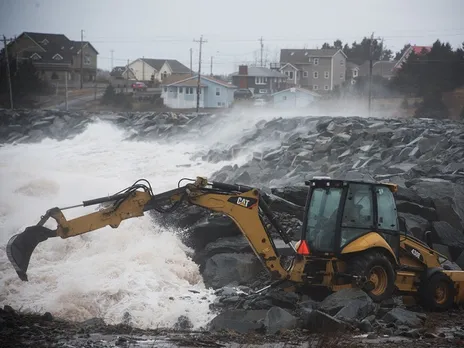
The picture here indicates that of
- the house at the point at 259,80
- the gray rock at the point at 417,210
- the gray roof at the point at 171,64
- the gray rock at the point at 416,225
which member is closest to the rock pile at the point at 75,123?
the gray roof at the point at 171,64

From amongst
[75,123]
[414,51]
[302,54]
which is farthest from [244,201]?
[302,54]

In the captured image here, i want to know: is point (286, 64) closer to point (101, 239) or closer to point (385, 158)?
point (385, 158)

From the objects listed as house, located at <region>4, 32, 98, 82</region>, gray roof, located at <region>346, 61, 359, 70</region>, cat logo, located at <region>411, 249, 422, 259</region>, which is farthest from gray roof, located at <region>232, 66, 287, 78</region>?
cat logo, located at <region>411, 249, 422, 259</region>

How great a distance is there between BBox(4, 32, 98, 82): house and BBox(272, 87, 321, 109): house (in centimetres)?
1681

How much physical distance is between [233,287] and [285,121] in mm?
25709

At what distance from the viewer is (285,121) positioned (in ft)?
125

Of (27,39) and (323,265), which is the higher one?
(27,39)

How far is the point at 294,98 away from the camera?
2542 inches

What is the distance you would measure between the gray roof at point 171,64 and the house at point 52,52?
22.2 metres

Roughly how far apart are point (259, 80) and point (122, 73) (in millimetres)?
14654

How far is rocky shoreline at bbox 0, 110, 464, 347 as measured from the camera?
9.85 meters

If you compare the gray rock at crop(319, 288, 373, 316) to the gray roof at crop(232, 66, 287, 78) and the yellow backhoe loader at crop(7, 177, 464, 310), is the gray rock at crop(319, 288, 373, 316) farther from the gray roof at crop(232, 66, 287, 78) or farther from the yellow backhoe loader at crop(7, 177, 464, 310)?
the gray roof at crop(232, 66, 287, 78)

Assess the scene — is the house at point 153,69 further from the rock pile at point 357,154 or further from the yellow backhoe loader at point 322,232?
the yellow backhoe loader at point 322,232

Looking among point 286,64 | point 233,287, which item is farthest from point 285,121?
point 286,64
